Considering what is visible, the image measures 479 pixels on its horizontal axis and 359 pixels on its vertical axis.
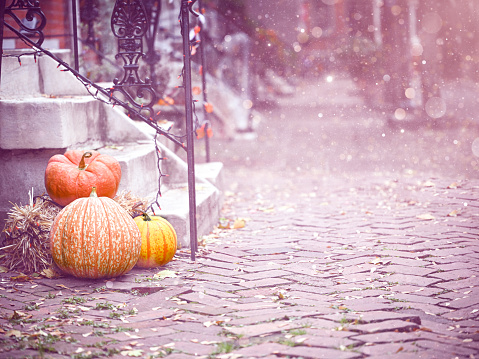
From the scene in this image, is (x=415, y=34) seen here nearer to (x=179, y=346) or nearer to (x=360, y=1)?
(x=360, y=1)

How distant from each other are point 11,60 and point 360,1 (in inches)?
673

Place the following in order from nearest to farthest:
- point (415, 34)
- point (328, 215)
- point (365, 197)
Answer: point (328, 215) → point (365, 197) → point (415, 34)

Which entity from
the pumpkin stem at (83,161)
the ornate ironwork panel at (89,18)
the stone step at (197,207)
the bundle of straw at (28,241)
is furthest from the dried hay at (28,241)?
the ornate ironwork panel at (89,18)

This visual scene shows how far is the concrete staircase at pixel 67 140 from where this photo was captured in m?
4.11

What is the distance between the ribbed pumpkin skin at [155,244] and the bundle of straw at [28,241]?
24.2 inches

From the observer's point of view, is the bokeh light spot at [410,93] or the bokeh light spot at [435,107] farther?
the bokeh light spot at [410,93]

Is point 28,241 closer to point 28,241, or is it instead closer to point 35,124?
point 28,241

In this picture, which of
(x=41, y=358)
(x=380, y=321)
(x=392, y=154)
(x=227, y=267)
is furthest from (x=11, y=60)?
(x=392, y=154)

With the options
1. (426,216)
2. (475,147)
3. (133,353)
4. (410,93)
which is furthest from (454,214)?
(410,93)

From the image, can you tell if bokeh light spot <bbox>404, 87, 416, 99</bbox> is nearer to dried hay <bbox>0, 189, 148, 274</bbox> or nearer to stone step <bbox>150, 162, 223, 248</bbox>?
stone step <bbox>150, 162, 223, 248</bbox>

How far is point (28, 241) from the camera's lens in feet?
12.0

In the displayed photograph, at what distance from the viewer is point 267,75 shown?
16531 mm

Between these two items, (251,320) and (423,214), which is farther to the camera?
(423,214)

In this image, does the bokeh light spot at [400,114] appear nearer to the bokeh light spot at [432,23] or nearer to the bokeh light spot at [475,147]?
the bokeh light spot at [432,23]
